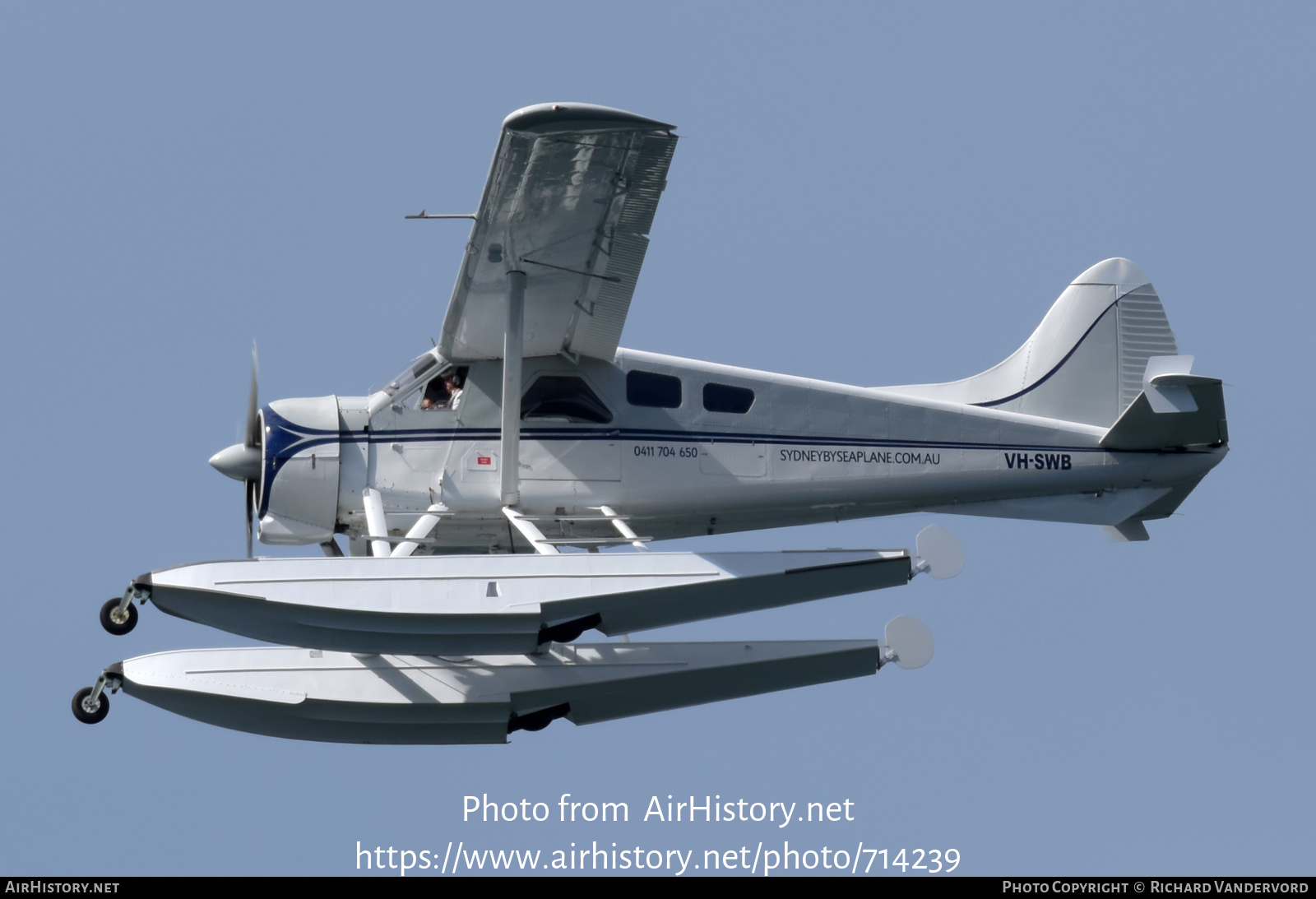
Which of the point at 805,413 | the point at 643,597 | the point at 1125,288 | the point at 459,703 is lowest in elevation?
the point at 459,703

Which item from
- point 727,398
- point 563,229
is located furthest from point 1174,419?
point 563,229

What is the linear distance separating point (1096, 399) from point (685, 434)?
159 inches

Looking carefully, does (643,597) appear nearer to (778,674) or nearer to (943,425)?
(778,674)

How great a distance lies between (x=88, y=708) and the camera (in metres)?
13.8

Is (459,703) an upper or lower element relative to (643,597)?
lower

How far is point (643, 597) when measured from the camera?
41.7 feet

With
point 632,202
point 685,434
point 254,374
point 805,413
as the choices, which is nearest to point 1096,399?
point 805,413

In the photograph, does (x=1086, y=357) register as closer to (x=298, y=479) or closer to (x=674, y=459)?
(x=674, y=459)

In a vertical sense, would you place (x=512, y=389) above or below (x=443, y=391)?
above

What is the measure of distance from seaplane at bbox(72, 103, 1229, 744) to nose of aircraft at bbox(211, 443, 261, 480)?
0.02m

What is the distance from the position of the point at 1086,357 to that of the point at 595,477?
4.88 m

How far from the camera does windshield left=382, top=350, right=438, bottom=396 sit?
47.3 ft

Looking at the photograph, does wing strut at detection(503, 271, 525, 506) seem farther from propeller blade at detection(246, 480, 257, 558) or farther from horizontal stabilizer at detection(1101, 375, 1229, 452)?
horizontal stabilizer at detection(1101, 375, 1229, 452)

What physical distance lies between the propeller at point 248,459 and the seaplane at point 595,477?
0.02 m
